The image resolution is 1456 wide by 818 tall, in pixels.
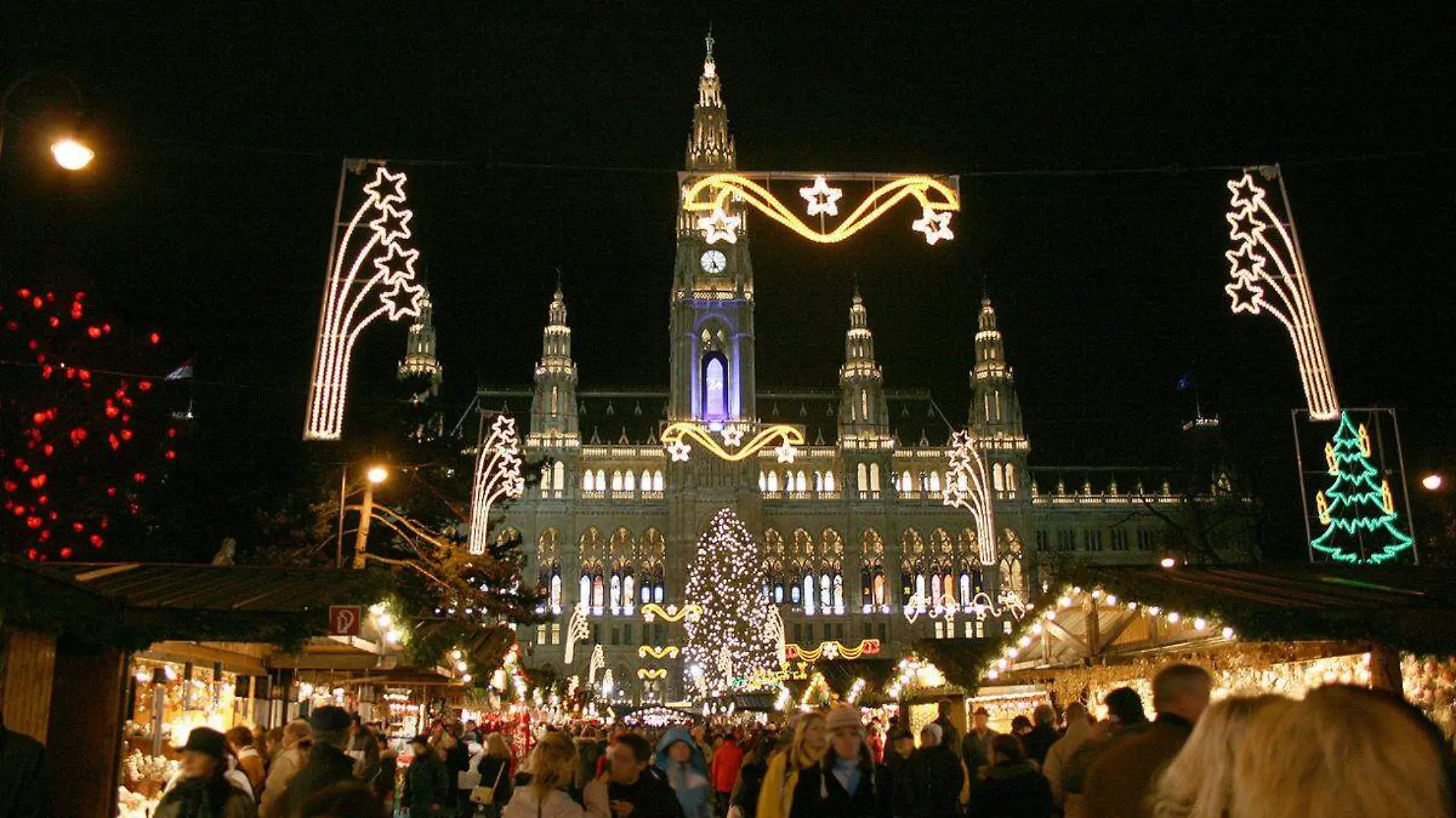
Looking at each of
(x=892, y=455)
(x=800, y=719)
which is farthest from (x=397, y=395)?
(x=892, y=455)

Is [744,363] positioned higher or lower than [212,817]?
higher

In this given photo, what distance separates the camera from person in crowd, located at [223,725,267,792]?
891 cm

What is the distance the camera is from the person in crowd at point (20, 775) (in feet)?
14.9

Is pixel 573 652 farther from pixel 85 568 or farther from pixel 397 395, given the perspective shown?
pixel 85 568

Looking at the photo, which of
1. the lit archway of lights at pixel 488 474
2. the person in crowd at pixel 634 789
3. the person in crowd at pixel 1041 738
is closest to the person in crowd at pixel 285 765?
the person in crowd at pixel 634 789

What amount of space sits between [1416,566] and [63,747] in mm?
12142

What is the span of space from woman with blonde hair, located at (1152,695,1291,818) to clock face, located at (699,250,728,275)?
252 ft

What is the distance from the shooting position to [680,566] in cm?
7569

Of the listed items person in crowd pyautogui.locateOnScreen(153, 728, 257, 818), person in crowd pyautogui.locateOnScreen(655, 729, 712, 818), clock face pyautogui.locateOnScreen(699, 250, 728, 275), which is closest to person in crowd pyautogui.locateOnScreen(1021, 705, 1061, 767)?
person in crowd pyautogui.locateOnScreen(655, 729, 712, 818)

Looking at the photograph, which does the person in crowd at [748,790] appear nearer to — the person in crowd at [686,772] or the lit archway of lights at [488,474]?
the person in crowd at [686,772]

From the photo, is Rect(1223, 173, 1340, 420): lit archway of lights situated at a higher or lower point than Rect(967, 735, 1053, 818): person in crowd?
higher

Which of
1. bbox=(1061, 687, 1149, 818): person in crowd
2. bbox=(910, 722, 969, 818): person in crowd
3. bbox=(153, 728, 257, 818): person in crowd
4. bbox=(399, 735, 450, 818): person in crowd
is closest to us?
bbox=(153, 728, 257, 818): person in crowd

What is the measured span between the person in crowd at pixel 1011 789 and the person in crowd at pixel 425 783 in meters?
6.40

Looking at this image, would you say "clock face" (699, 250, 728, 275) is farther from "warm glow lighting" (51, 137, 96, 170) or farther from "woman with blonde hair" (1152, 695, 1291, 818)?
"woman with blonde hair" (1152, 695, 1291, 818)
